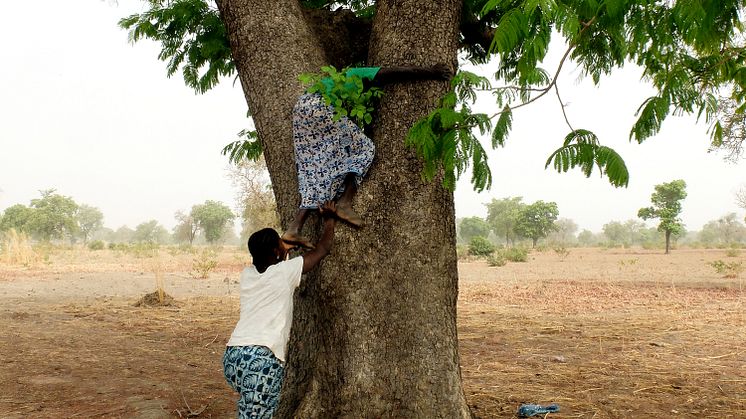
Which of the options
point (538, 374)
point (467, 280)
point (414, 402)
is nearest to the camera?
point (414, 402)

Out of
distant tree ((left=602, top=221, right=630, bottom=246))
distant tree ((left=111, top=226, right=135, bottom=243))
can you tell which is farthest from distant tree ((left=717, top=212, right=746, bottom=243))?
distant tree ((left=111, top=226, right=135, bottom=243))

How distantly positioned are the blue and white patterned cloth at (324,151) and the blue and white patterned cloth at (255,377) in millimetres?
933

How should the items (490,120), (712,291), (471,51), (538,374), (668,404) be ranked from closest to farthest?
1. (490,120)
2. (668,404)
3. (471,51)
4. (538,374)
5. (712,291)

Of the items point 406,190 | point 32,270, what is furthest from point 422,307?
point 32,270

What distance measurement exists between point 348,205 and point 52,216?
67.6 meters

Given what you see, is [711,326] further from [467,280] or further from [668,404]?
[467,280]

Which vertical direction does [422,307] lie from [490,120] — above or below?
below

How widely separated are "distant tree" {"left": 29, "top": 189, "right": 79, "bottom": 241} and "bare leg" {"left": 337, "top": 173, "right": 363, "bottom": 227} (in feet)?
213

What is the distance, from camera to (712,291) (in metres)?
12.4

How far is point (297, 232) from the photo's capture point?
3643 millimetres

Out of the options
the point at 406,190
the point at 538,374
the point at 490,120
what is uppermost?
the point at 490,120

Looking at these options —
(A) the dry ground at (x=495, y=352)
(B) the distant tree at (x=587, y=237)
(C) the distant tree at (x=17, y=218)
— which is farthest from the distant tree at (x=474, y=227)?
(A) the dry ground at (x=495, y=352)

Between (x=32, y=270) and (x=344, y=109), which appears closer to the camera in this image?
(x=344, y=109)

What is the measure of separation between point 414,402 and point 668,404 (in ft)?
7.96
